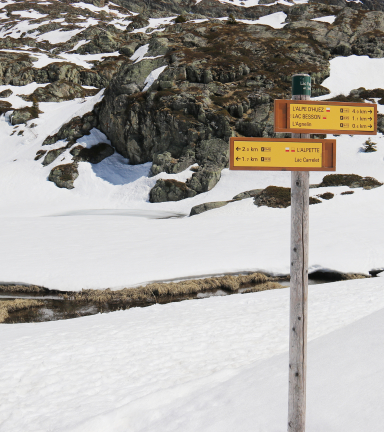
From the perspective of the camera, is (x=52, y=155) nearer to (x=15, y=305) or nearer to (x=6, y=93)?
(x=6, y=93)

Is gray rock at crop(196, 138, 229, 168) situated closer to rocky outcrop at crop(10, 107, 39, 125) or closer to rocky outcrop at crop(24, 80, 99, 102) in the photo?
rocky outcrop at crop(10, 107, 39, 125)

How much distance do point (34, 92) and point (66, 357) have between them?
245 feet

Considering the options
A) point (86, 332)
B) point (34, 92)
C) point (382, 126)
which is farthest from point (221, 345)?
point (34, 92)

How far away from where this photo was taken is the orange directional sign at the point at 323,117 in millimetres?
3916

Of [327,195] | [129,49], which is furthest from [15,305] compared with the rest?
[129,49]

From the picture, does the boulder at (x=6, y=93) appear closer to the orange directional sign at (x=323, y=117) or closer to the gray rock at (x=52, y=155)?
the gray rock at (x=52, y=155)

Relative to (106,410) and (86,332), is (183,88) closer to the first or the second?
(86,332)

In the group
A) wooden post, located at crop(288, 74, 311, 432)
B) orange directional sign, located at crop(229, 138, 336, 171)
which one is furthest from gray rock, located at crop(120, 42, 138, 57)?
wooden post, located at crop(288, 74, 311, 432)

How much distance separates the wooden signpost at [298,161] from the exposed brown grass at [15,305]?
1187 cm

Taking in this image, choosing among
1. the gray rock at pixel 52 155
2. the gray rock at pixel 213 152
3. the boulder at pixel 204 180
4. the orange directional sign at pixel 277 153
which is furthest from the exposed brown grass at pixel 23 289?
the gray rock at pixel 52 155

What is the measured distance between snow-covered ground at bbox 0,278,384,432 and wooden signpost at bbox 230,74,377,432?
100cm

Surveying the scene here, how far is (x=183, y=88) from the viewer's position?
161 feet

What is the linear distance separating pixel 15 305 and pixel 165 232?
1156 centimetres

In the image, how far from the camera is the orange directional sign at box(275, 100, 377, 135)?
154 inches
